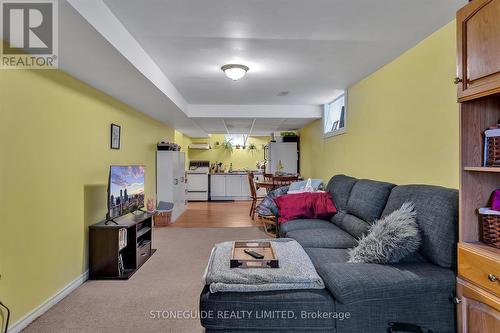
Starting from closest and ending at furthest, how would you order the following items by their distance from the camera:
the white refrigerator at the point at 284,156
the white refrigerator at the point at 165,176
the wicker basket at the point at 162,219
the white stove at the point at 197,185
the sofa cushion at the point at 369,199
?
the sofa cushion at the point at 369,199, the wicker basket at the point at 162,219, the white refrigerator at the point at 165,176, the white refrigerator at the point at 284,156, the white stove at the point at 197,185

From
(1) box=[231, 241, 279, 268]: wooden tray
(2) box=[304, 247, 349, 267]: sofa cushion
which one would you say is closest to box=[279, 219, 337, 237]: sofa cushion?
(2) box=[304, 247, 349, 267]: sofa cushion

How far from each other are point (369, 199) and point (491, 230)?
1111 mm

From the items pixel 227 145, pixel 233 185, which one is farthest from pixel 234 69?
pixel 227 145

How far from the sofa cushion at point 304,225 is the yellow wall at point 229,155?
6.35 metres

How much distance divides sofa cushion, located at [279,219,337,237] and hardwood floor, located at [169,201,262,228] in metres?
2.07

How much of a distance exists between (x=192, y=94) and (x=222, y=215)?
2.89 metres

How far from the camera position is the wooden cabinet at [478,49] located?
1228 mm

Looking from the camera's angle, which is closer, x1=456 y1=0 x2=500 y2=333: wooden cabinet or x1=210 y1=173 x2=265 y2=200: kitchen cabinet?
x1=456 y1=0 x2=500 y2=333: wooden cabinet

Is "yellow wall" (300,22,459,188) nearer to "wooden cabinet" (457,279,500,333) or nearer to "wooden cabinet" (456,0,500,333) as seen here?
"wooden cabinet" (456,0,500,333)

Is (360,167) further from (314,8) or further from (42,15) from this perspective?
(42,15)

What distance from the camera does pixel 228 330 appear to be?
142 centimetres

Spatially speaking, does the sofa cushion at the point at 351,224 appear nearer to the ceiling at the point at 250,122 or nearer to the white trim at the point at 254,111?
the white trim at the point at 254,111

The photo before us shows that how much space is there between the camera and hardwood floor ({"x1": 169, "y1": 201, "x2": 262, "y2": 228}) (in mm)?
5276

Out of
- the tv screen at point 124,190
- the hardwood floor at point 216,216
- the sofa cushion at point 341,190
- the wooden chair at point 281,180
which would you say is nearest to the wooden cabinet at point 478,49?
the sofa cushion at point 341,190
